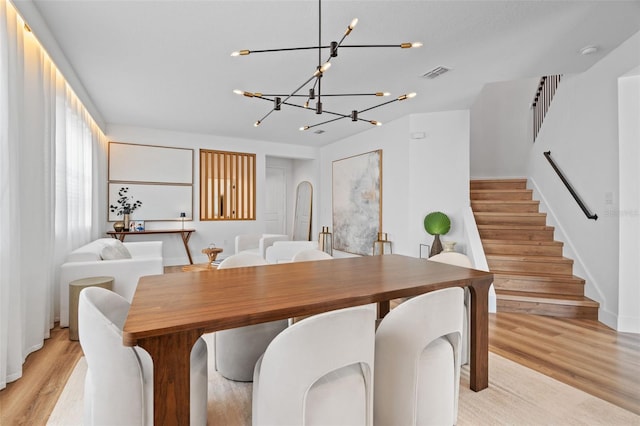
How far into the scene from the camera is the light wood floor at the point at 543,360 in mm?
1818

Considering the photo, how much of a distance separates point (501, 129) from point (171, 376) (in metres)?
7.12

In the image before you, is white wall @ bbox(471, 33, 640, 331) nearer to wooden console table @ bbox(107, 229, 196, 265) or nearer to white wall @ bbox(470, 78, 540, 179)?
white wall @ bbox(470, 78, 540, 179)

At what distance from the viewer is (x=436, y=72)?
3463 millimetres

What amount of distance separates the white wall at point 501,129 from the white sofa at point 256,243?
4423 mm

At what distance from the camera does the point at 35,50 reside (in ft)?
8.50

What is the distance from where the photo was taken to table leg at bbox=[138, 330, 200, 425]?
1034 mm

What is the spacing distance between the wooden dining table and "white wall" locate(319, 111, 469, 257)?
Answer: 2793 millimetres

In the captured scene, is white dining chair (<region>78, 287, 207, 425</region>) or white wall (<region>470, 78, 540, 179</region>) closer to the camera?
white dining chair (<region>78, 287, 207, 425</region>)

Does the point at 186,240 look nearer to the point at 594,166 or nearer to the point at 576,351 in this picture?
the point at 576,351

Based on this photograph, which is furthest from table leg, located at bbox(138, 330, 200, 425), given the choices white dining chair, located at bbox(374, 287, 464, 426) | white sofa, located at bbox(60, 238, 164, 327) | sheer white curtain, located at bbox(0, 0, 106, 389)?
white sofa, located at bbox(60, 238, 164, 327)

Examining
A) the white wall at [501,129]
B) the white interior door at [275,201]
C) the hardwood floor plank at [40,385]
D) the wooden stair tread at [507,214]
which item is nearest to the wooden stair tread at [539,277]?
the wooden stair tread at [507,214]

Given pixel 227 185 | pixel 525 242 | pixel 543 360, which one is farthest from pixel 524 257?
pixel 227 185

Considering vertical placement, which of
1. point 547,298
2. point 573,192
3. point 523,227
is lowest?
point 547,298

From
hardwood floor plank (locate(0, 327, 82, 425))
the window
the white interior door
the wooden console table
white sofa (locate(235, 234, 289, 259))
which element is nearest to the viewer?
hardwood floor plank (locate(0, 327, 82, 425))
